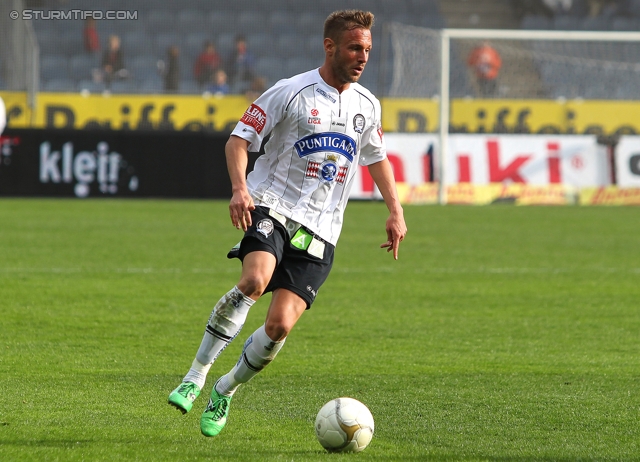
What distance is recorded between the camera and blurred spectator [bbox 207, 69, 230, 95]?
2186 centimetres

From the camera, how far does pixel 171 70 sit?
72.7 ft

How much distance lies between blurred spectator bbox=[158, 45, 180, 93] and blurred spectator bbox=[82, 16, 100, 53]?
1517 millimetres

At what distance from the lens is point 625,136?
19234 mm

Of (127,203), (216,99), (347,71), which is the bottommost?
(127,203)

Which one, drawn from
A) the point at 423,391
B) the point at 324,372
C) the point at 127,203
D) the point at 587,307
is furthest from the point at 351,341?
the point at 127,203

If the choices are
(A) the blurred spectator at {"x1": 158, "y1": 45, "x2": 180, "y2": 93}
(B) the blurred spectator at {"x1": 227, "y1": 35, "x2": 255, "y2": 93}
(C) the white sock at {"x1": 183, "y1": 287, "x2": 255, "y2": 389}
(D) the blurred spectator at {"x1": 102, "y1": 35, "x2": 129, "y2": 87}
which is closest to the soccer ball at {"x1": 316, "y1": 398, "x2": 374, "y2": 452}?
(C) the white sock at {"x1": 183, "y1": 287, "x2": 255, "y2": 389}

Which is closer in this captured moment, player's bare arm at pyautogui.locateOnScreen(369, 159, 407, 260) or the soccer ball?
the soccer ball

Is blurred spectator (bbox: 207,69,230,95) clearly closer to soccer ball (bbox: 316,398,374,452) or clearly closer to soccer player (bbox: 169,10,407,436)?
soccer player (bbox: 169,10,407,436)

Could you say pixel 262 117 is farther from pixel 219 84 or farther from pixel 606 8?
pixel 606 8

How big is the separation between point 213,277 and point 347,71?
561cm

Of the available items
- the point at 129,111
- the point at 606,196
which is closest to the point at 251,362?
the point at 606,196

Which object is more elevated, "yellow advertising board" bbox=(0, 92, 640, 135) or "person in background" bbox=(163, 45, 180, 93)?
"person in background" bbox=(163, 45, 180, 93)

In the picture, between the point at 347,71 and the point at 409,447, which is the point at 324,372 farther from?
the point at 347,71

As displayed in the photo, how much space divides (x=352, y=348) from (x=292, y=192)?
2.36 m
